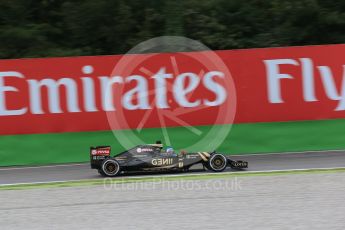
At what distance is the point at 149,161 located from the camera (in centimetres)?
1048

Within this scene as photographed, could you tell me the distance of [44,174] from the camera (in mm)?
11445

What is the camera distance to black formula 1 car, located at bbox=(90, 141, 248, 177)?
1049cm

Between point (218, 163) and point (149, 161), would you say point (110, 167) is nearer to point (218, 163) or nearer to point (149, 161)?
point (149, 161)

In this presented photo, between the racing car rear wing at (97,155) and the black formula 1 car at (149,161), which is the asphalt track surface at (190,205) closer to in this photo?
the black formula 1 car at (149,161)

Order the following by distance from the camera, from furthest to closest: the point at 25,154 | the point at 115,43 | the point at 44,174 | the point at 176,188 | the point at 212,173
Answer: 1. the point at 115,43
2. the point at 25,154
3. the point at 44,174
4. the point at 212,173
5. the point at 176,188

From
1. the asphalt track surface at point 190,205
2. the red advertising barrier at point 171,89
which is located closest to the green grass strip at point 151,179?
the asphalt track surface at point 190,205

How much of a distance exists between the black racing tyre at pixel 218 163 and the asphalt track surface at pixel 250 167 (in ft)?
1.07

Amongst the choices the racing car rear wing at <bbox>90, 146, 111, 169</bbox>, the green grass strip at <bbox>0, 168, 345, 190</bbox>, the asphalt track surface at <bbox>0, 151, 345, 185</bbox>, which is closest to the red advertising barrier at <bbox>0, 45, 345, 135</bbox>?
the asphalt track surface at <bbox>0, 151, 345, 185</bbox>

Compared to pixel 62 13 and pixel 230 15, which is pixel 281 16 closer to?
pixel 230 15

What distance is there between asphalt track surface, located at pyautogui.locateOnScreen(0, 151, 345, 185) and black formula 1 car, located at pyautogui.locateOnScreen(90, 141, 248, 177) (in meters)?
0.37

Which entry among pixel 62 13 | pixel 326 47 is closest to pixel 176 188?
pixel 326 47

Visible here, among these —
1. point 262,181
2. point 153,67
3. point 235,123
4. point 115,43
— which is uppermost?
point 115,43

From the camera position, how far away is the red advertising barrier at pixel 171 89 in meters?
A: 12.5

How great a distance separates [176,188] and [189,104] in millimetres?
3776
